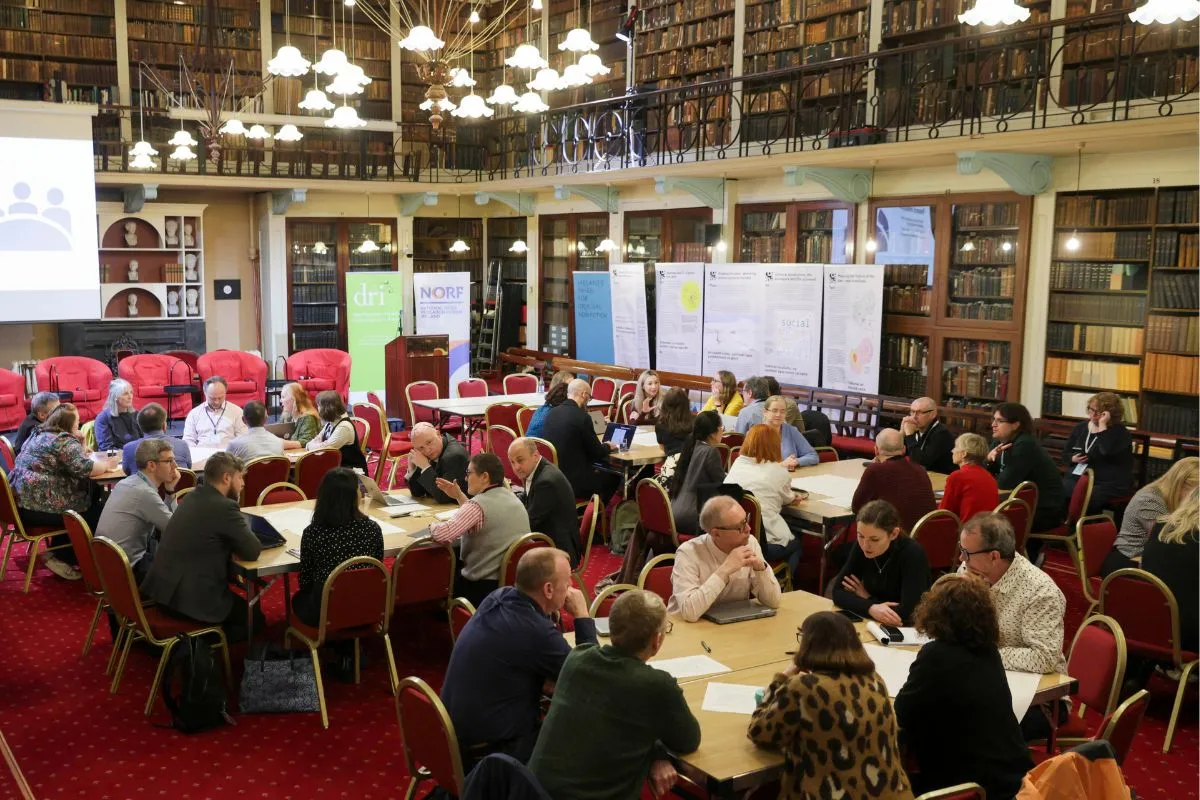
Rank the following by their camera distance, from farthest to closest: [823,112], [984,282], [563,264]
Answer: [563,264]
[823,112]
[984,282]

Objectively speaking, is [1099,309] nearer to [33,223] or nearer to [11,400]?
[11,400]

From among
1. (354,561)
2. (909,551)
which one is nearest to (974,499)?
(909,551)

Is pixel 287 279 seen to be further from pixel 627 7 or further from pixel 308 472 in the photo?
pixel 308 472

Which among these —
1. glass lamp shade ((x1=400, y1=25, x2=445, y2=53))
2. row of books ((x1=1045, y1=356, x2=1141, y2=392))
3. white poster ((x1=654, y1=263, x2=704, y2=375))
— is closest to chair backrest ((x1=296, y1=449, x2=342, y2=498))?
glass lamp shade ((x1=400, y1=25, x2=445, y2=53))

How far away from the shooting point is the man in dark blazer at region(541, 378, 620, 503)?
24.9 feet

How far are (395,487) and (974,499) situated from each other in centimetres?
572

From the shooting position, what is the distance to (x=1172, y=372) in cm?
873

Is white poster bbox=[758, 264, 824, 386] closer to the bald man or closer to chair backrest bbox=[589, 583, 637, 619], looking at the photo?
the bald man

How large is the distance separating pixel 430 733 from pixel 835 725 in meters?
1.24

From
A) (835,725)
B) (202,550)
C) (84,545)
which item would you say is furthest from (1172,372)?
(84,545)

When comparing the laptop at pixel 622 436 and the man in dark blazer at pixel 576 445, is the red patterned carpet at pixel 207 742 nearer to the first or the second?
the man in dark blazer at pixel 576 445

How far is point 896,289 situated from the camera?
10977 millimetres

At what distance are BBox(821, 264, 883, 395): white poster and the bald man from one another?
4.74m

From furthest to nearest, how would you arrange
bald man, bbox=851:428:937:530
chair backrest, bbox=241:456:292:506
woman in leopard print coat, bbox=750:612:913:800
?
chair backrest, bbox=241:456:292:506 < bald man, bbox=851:428:937:530 < woman in leopard print coat, bbox=750:612:913:800
